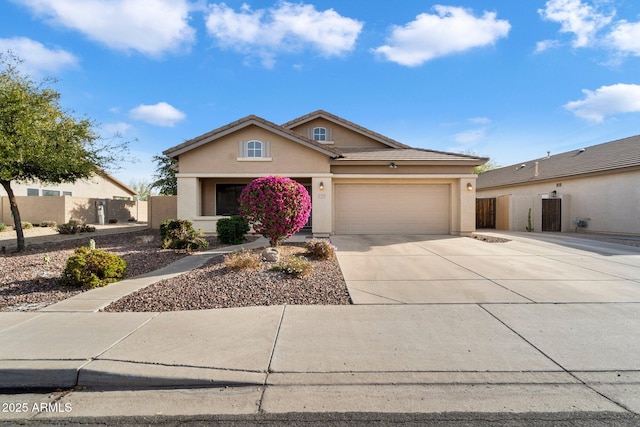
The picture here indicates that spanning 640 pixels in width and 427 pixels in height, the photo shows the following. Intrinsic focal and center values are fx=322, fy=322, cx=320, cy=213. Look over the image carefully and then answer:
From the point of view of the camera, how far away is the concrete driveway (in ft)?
18.5

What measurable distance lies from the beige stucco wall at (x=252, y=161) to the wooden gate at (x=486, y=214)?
454 inches

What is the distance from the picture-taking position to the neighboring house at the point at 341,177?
47.0ft

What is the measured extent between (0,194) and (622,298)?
31754mm

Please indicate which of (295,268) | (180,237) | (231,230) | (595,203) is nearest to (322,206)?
(231,230)

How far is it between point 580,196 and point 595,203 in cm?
99

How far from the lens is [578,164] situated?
19672mm

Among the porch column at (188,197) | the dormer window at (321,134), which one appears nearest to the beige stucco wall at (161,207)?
the porch column at (188,197)

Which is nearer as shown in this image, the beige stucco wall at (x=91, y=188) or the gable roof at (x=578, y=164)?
the gable roof at (x=578, y=164)

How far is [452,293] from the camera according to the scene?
5.82 metres

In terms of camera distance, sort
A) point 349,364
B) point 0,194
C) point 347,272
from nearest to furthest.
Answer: point 349,364 → point 347,272 → point 0,194

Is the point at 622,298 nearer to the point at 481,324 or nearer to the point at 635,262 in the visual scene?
the point at 481,324

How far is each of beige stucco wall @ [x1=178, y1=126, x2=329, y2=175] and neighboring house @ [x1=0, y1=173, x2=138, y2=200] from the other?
11.0m

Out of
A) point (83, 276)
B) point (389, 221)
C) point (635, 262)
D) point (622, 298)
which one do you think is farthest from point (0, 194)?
point (635, 262)

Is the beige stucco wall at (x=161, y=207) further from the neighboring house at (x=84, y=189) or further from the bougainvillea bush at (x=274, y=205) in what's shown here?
the bougainvillea bush at (x=274, y=205)
